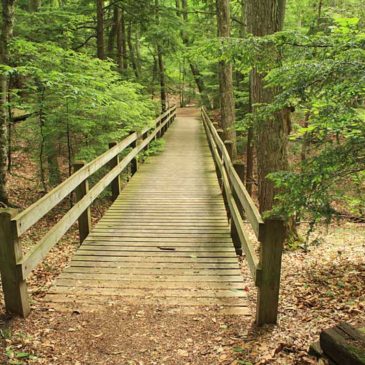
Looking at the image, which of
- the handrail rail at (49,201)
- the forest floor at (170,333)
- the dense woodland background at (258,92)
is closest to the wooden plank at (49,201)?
the handrail rail at (49,201)

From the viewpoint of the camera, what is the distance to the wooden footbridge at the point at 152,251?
3324 mm

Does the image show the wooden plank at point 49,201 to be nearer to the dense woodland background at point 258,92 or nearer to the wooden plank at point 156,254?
the wooden plank at point 156,254

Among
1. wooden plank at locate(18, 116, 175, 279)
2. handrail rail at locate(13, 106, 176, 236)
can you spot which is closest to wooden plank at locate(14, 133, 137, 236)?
handrail rail at locate(13, 106, 176, 236)

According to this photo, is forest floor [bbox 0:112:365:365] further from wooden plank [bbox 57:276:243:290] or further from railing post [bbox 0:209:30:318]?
wooden plank [bbox 57:276:243:290]

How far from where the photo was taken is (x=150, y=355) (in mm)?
3135

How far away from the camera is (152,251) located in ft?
17.5

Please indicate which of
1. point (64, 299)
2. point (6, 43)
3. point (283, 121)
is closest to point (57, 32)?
point (6, 43)

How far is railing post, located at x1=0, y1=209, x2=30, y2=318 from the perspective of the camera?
126 inches

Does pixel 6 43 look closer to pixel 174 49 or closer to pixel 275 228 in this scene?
pixel 275 228

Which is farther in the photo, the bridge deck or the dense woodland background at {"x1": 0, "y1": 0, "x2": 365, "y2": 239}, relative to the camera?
the bridge deck

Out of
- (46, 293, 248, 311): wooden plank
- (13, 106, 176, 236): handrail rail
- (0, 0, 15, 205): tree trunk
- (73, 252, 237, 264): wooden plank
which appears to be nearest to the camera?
(13, 106, 176, 236): handrail rail

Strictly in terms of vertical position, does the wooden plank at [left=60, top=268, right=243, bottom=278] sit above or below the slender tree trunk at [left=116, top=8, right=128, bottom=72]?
below

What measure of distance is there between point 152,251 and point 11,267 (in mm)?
2338

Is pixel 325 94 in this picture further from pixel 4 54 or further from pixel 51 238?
pixel 4 54
